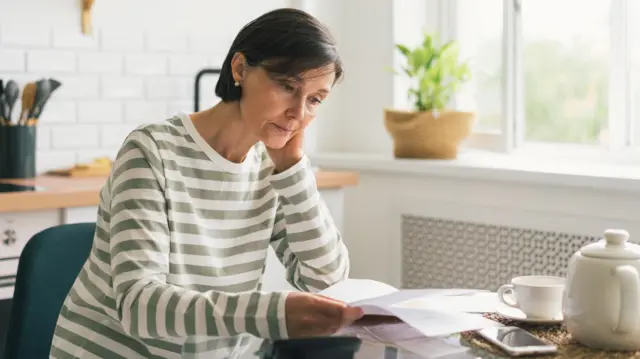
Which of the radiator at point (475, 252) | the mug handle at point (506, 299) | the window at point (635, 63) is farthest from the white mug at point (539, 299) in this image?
the window at point (635, 63)

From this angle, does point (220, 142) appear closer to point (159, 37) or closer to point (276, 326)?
point (276, 326)

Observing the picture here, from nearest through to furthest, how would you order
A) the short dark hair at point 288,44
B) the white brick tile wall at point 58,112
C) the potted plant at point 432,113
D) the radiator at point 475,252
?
the short dark hair at point 288,44 < the radiator at point 475,252 < the white brick tile wall at point 58,112 < the potted plant at point 432,113

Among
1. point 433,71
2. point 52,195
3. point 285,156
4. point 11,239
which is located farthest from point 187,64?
point 285,156

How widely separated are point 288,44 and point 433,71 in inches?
66.7

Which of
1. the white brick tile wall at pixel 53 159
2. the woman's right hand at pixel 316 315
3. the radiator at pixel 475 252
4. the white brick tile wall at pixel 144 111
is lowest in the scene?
the radiator at pixel 475 252

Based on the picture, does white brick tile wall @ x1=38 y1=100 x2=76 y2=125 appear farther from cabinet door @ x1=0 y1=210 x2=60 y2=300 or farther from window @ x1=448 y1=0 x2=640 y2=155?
window @ x1=448 y1=0 x2=640 y2=155

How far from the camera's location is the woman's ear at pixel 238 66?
65.4 inches

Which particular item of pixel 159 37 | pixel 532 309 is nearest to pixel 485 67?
pixel 159 37

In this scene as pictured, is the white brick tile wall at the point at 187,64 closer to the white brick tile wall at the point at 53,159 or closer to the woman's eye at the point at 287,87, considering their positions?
the white brick tile wall at the point at 53,159

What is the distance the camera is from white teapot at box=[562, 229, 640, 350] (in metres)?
1.31

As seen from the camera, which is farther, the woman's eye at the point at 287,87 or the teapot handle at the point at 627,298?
the woman's eye at the point at 287,87

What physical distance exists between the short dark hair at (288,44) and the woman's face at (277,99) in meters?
0.02

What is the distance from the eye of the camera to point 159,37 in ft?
10.9

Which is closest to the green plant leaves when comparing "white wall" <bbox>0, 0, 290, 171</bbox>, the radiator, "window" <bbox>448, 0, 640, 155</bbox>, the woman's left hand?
"window" <bbox>448, 0, 640, 155</bbox>
